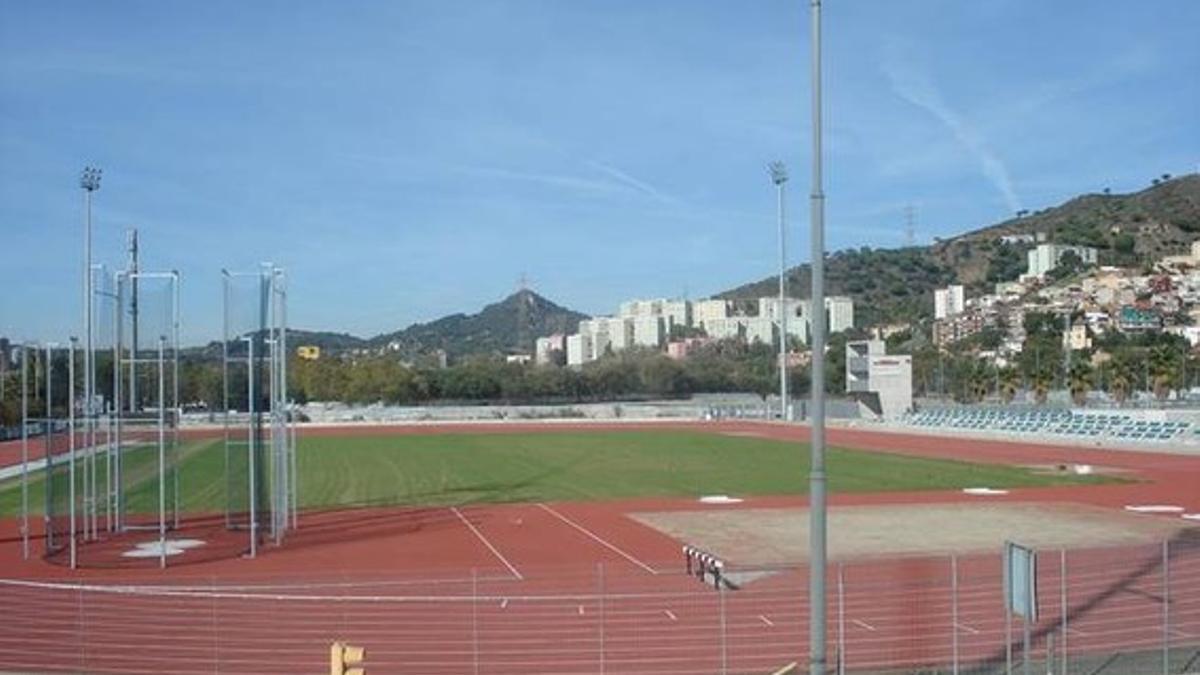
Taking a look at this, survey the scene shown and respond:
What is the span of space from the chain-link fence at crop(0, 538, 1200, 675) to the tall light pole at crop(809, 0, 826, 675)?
327 centimetres

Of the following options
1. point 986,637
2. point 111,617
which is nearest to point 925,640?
point 986,637

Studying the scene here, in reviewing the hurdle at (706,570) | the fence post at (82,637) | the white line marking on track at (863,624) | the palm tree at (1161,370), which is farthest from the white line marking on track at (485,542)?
the palm tree at (1161,370)

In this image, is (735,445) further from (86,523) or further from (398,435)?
(86,523)

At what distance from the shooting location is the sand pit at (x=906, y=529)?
29312mm

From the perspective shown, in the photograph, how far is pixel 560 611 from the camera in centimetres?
2036

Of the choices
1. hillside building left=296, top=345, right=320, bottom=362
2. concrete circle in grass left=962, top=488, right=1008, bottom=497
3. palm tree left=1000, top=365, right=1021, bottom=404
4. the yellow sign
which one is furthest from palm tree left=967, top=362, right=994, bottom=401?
the yellow sign

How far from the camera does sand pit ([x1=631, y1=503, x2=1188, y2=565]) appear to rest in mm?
29312

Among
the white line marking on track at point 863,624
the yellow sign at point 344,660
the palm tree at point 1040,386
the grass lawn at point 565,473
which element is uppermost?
the palm tree at point 1040,386

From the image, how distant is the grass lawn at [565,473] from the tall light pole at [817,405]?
32.2m

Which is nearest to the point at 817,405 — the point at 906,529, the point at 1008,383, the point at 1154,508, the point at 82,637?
the point at 82,637

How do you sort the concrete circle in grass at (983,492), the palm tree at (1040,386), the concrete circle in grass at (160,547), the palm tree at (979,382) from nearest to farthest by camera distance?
the concrete circle in grass at (160,547), the concrete circle in grass at (983,492), the palm tree at (1040,386), the palm tree at (979,382)

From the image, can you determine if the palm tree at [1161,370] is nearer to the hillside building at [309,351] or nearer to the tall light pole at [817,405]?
the hillside building at [309,351]

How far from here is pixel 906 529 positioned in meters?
33.4

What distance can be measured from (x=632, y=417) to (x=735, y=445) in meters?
54.2
